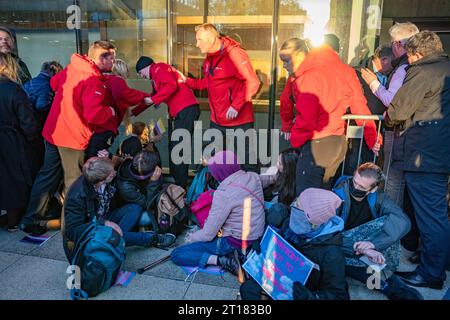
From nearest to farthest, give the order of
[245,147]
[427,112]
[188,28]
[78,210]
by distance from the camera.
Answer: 1. [427,112]
2. [78,210]
3. [245,147]
4. [188,28]

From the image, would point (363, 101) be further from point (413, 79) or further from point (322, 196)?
point (322, 196)

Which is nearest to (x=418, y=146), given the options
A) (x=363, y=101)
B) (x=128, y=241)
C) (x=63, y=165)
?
(x=363, y=101)

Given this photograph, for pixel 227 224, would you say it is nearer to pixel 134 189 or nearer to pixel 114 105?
pixel 134 189

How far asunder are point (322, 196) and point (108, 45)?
2511mm

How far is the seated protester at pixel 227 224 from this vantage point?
2.98 m

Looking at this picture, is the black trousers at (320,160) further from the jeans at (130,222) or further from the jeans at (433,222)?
the jeans at (130,222)

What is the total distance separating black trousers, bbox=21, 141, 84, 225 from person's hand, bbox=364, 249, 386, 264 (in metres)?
2.69

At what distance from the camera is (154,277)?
3000mm

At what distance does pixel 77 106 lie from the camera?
355cm

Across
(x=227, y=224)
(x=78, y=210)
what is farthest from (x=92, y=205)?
(x=227, y=224)

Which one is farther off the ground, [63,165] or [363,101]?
[363,101]

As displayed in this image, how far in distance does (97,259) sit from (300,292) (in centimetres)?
144

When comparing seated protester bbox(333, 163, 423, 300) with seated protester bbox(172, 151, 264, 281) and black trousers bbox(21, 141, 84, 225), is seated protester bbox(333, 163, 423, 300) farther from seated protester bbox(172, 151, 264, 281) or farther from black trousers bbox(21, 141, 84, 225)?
black trousers bbox(21, 141, 84, 225)

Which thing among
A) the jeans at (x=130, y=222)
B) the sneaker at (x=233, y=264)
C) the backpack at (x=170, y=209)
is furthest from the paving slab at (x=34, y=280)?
the sneaker at (x=233, y=264)
